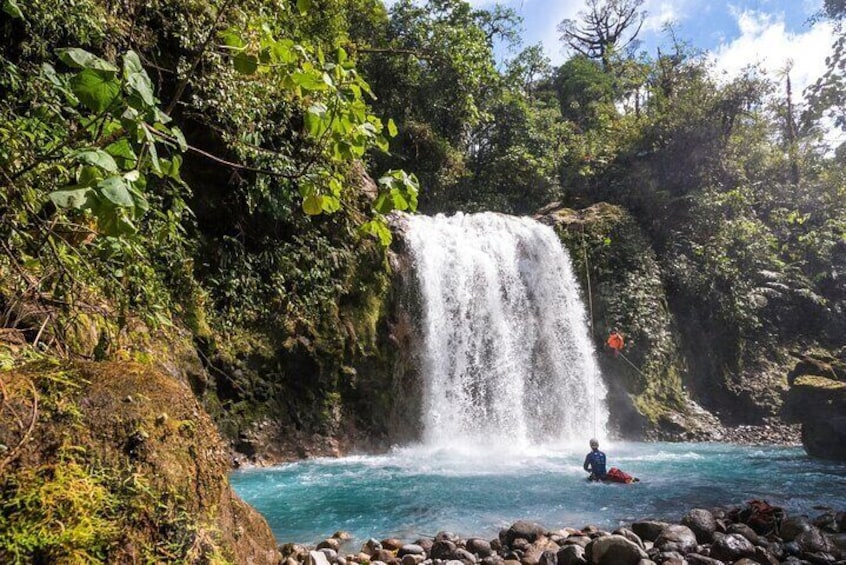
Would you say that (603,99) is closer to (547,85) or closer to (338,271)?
(547,85)

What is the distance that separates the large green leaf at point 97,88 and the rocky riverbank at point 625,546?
11.8ft

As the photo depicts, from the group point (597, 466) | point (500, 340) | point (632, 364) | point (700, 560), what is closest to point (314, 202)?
point (700, 560)

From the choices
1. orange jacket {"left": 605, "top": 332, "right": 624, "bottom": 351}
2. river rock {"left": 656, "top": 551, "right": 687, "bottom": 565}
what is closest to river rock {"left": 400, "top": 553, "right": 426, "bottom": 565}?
river rock {"left": 656, "top": 551, "right": 687, "bottom": 565}

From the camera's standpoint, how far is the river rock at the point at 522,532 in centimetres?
511

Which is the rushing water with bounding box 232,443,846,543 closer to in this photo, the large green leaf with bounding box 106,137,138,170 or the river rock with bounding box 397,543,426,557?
the river rock with bounding box 397,543,426,557

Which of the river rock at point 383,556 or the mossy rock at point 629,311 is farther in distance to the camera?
the mossy rock at point 629,311

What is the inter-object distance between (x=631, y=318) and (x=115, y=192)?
16029 mm

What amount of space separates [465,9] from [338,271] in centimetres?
1395

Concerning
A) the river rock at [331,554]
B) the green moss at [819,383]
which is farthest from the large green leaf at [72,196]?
the green moss at [819,383]

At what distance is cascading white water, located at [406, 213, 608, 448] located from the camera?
12516 millimetres

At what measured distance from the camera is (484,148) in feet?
73.7

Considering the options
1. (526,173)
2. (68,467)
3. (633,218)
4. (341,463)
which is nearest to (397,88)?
(526,173)

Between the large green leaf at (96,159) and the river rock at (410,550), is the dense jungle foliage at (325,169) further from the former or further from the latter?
the river rock at (410,550)

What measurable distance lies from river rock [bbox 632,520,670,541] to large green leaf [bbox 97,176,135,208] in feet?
18.7
